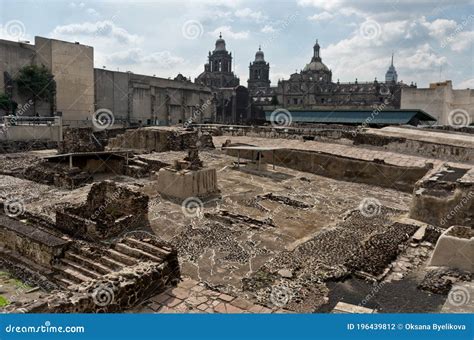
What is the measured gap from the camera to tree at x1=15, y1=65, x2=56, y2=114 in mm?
34094

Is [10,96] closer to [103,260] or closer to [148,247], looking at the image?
[103,260]

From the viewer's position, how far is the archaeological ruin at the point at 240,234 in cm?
669

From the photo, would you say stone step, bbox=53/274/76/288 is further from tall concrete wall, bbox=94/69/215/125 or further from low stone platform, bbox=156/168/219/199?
tall concrete wall, bbox=94/69/215/125

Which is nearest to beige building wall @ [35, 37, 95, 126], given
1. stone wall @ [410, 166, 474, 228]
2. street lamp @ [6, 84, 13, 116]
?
street lamp @ [6, 84, 13, 116]

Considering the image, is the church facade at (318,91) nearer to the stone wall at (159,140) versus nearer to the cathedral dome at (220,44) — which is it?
the cathedral dome at (220,44)

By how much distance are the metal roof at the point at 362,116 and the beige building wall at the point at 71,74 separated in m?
19.3

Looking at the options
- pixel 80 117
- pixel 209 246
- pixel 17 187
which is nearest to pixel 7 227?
pixel 209 246

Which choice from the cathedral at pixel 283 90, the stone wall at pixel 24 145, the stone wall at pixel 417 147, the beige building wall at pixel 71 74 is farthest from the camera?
the cathedral at pixel 283 90

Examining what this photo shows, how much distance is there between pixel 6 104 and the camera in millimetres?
32156

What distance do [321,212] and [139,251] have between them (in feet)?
21.1

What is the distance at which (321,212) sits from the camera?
12.4 meters

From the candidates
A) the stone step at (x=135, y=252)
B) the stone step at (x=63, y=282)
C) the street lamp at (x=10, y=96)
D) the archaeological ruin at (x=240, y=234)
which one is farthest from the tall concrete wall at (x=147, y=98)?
the stone step at (x=135, y=252)

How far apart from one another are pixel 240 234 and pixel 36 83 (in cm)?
3100

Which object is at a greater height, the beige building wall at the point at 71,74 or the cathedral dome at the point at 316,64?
the cathedral dome at the point at 316,64
